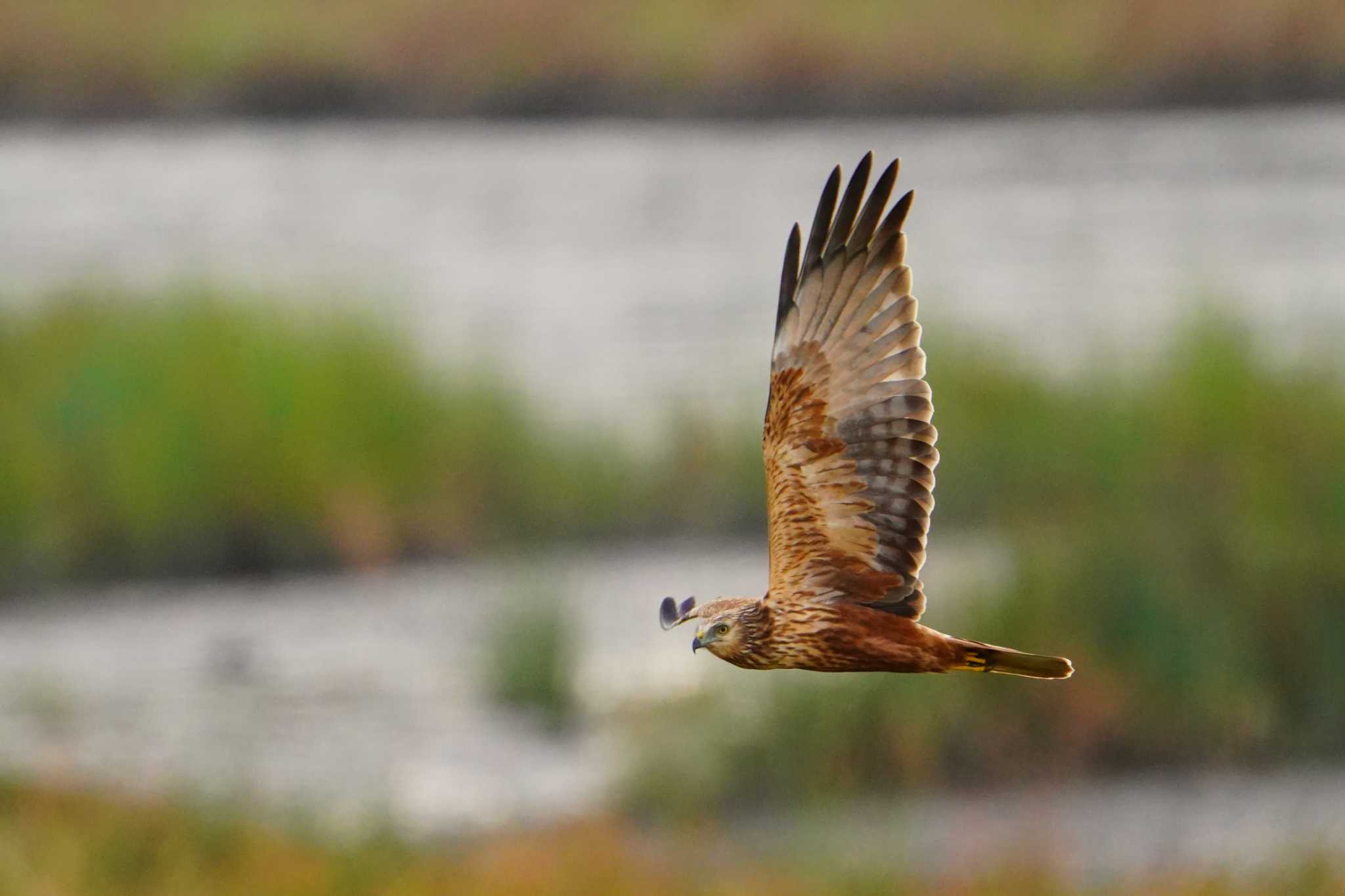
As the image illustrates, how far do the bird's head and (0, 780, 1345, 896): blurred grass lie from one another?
7.32 meters

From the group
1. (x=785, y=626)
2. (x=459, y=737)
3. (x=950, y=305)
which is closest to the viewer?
(x=785, y=626)

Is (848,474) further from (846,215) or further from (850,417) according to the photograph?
(846,215)

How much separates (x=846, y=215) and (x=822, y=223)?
0.02 metres

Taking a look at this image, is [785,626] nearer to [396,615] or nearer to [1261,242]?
[396,615]

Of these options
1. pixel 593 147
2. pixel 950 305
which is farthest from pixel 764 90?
pixel 950 305

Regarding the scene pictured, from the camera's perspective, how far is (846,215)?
59.4 inches

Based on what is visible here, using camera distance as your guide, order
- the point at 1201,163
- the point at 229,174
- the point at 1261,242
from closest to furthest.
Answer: the point at 1261,242 → the point at 1201,163 → the point at 229,174

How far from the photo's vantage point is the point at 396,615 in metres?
15.6

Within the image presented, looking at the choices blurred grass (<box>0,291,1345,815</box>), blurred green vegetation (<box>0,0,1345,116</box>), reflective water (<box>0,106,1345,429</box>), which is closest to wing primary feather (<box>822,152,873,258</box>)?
blurred grass (<box>0,291,1345,815</box>)

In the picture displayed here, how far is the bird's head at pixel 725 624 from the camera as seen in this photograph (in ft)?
3.64

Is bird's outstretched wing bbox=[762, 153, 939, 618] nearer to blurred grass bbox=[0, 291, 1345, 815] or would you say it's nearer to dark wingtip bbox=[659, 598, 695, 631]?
dark wingtip bbox=[659, 598, 695, 631]

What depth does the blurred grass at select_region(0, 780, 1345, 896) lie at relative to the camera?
8445 mm

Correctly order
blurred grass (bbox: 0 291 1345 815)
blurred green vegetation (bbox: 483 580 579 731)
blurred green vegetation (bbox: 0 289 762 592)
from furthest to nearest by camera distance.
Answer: blurred green vegetation (bbox: 0 289 762 592)
blurred green vegetation (bbox: 483 580 579 731)
blurred grass (bbox: 0 291 1345 815)

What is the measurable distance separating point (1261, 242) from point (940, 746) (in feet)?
35.0
